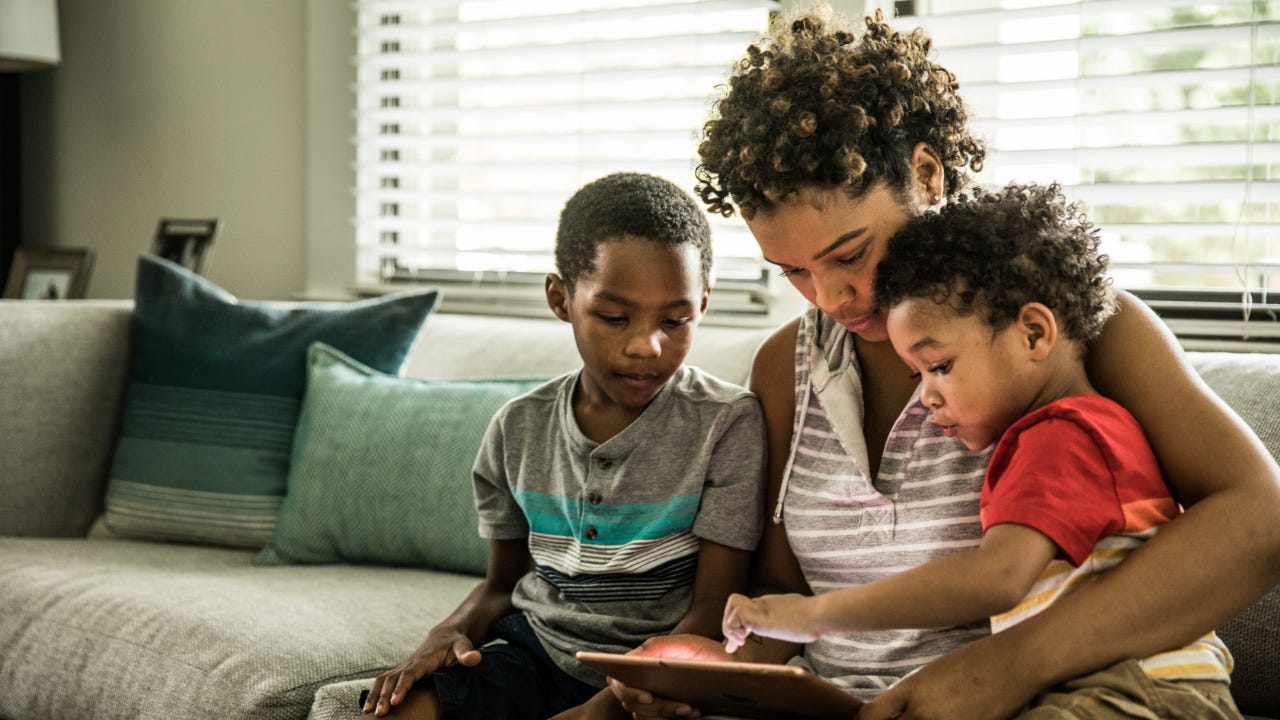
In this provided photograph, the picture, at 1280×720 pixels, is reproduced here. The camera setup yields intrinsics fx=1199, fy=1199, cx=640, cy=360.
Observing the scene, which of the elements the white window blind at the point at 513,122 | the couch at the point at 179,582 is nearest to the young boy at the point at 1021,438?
the couch at the point at 179,582

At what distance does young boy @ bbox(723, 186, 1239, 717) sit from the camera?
102 cm

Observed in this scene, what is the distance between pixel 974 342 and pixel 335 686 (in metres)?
0.84

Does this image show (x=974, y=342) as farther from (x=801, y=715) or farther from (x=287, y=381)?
(x=287, y=381)

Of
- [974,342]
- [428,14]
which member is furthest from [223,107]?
[974,342]

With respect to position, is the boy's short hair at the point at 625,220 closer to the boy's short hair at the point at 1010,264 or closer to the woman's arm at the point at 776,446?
the woman's arm at the point at 776,446

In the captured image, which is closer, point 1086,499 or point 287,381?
point 1086,499

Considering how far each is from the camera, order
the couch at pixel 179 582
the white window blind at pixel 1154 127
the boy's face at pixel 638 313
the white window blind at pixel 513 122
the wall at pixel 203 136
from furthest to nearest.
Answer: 1. the wall at pixel 203 136
2. the white window blind at pixel 513 122
3. the white window blind at pixel 1154 127
4. the couch at pixel 179 582
5. the boy's face at pixel 638 313

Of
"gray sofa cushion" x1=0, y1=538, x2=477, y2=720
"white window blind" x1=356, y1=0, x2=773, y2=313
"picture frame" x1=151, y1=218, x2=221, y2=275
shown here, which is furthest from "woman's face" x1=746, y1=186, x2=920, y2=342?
"picture frame" x1=151, y1=218, x2=221, y2=275

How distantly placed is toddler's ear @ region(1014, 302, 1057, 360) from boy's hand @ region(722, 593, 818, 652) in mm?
321

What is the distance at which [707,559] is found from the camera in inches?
55.5

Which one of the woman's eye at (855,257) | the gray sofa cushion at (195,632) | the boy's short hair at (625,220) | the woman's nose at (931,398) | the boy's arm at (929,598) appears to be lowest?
the gray sofa cushion at (195,632)

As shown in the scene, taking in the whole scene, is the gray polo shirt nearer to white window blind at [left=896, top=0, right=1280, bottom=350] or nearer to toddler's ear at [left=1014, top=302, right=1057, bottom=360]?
toddler's ear at [left=1014, top=302, right=1057, bottom=360]

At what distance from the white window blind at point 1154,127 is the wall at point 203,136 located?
1.60 m

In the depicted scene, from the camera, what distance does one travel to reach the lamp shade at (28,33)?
10.8ft
